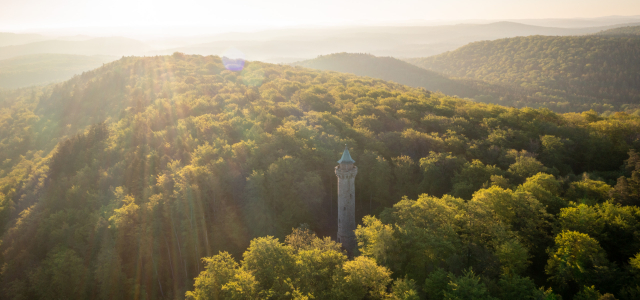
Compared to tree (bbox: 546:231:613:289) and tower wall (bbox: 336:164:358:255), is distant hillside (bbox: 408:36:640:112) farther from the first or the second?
tree (bbox: 546:231:613:289)

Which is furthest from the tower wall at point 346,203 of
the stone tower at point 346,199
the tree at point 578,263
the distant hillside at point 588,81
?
the distant hillside at point 588,81

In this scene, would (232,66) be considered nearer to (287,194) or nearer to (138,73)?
(138,73)

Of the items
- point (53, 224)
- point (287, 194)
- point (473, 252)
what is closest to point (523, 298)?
point (473, 252)

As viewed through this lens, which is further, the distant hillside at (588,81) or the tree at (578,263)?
the distant hillside at (588,81)

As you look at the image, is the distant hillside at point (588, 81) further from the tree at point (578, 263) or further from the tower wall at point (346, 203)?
the tree at point (578, 263)

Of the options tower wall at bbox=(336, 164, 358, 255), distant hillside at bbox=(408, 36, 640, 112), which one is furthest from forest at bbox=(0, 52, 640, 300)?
distant hillside at bbox=(408, 36, 640, 112)

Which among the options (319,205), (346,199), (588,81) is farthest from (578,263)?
(588,81)
